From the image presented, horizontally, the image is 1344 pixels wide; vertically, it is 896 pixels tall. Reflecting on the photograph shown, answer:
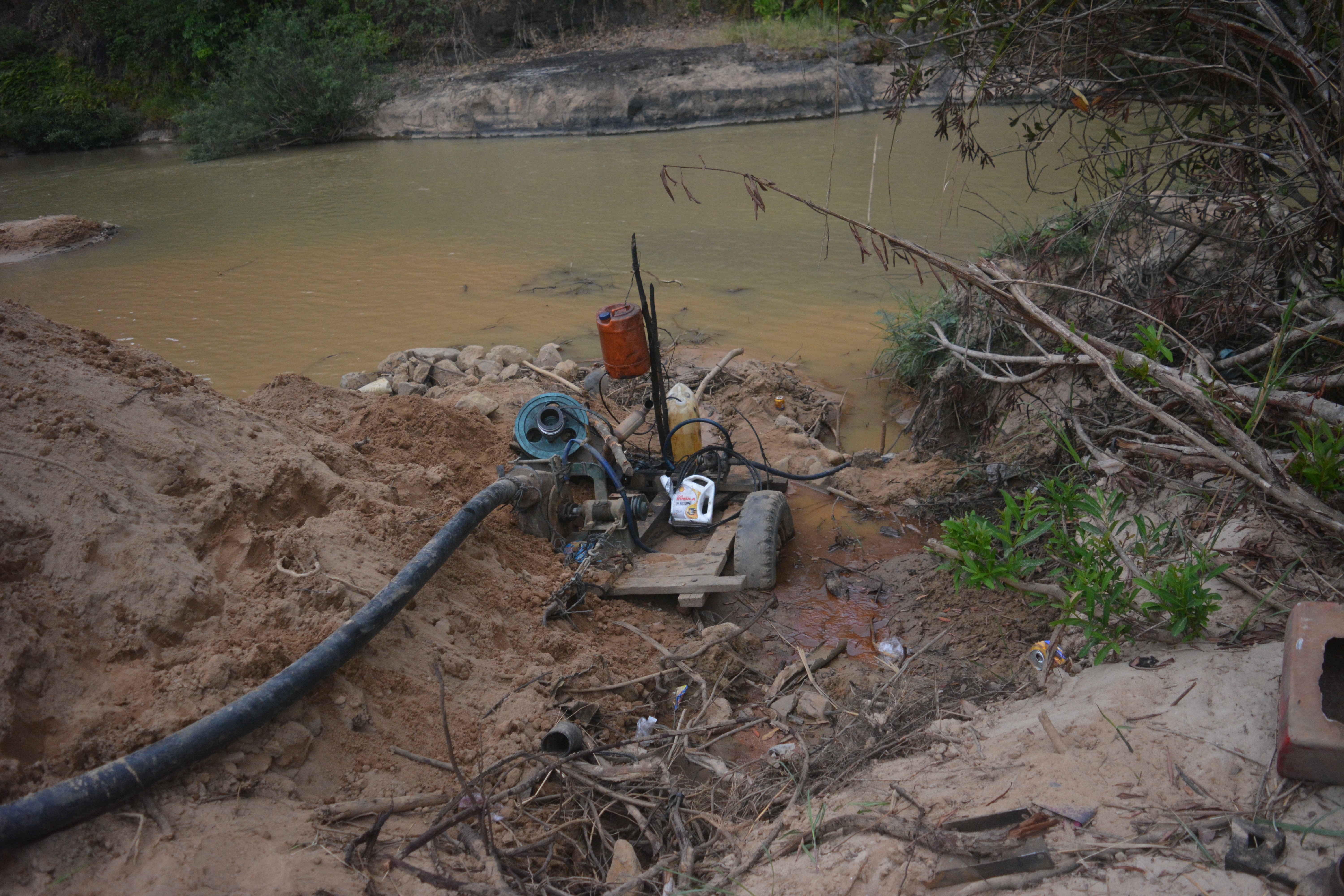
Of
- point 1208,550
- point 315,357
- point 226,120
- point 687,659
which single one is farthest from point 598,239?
point 226,120

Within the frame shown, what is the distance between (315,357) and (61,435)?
18.4 ft

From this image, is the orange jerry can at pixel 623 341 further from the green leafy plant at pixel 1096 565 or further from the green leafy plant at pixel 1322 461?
the green leafy plant at pixel 1322 461

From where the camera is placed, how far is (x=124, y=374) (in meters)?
3.62

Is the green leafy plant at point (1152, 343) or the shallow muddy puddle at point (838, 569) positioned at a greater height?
the green leafy plant at point (1152, 343)

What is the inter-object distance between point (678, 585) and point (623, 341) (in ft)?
4.59

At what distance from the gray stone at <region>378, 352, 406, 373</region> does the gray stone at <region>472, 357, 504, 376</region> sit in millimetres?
710

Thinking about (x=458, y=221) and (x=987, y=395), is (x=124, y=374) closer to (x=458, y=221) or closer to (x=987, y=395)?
(x=987, y=395)

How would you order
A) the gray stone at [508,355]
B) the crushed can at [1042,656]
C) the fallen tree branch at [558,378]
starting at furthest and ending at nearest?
1. the gray stone at [508,355]
2. the fallen tree branch at [558,378]
3. the crushed can at [1042,656]

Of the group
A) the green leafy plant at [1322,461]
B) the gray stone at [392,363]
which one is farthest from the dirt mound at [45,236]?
the green leafy plant at [1322,461]

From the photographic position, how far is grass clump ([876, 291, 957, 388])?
6309mm

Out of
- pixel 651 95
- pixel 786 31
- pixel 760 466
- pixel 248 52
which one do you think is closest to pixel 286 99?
pixel 248 52

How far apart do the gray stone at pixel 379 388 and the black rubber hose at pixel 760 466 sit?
2810mm

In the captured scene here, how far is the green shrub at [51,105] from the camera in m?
24.8

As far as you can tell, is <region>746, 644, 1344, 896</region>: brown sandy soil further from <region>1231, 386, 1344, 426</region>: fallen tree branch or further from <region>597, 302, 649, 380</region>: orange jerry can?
<region>597, 302, 649, 380</region>: orange jerry can
